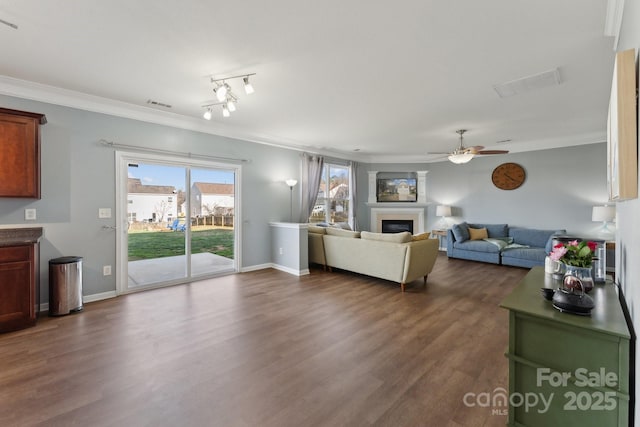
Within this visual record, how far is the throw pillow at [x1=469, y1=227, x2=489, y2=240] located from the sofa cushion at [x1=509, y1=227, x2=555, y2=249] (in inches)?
21.1

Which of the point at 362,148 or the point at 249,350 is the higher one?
the point at 362,148

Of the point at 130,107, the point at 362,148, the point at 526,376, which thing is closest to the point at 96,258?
the point at 130,107

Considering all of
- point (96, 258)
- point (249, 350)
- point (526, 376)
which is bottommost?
point (249, 350)

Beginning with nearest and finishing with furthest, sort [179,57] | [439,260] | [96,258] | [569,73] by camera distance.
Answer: [179,57] < [569,73] < [96,258] < [439,260]

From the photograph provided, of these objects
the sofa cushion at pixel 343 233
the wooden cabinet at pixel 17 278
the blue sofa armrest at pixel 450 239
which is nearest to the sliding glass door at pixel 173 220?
Result: the wooden cabinet at pixel 17 278

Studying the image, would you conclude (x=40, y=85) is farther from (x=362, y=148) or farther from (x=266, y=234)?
(x=362, y=148)

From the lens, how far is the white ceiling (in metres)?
1.99

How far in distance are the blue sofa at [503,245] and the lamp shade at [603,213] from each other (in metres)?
0.62

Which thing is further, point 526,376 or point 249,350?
point 249,350

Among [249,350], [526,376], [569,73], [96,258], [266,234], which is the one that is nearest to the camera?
[526,376]

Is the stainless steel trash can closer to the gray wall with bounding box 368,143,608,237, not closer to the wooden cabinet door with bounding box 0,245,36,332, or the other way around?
the wooden cabinet door with bounding box 0,245,36,332

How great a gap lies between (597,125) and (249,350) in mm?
6633

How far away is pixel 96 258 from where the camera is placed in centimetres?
366

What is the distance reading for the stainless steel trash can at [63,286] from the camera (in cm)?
314
